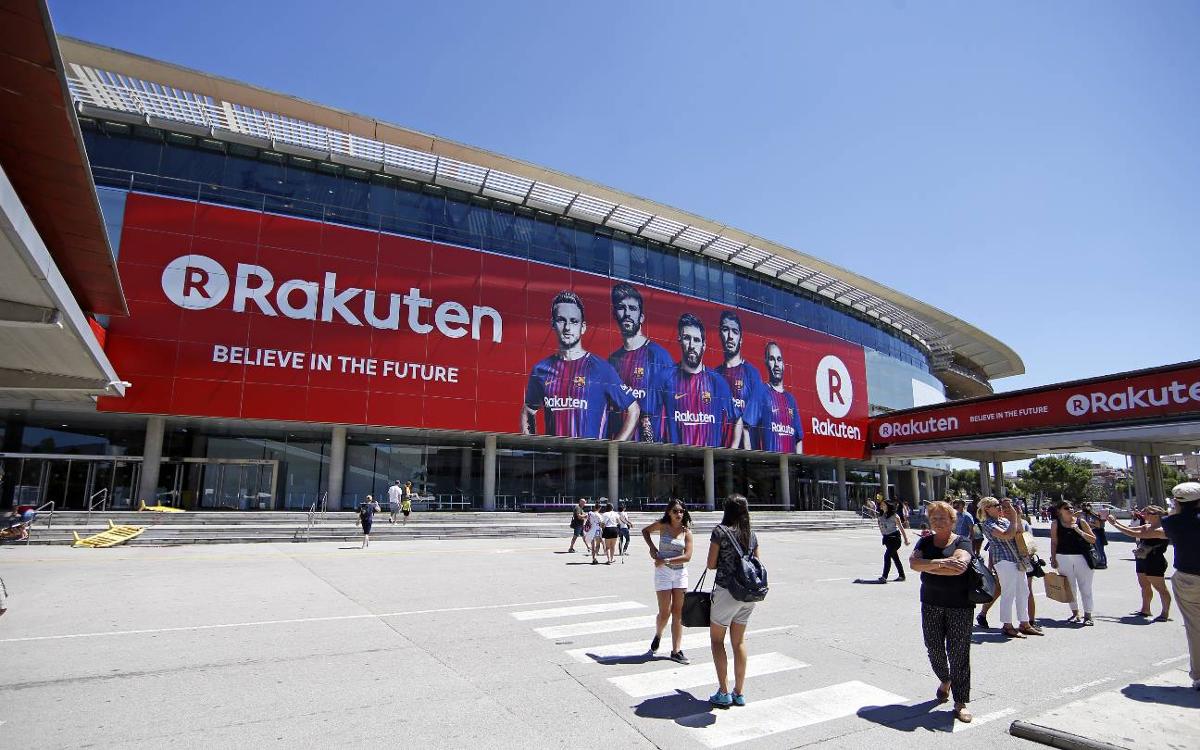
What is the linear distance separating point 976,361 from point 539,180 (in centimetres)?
5394

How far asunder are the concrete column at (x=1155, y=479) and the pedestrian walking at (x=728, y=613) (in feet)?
117

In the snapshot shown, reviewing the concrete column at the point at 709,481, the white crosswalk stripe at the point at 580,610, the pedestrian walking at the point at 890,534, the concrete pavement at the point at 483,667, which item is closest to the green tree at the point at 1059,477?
the concrete column at the point at 709,481

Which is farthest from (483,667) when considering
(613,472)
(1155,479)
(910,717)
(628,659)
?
(1155,479)

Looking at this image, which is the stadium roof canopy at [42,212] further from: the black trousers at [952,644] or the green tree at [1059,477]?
the green tree at [1059,477]

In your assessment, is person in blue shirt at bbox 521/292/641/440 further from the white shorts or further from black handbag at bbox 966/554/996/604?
black handbag at bbox 966/554/996/604

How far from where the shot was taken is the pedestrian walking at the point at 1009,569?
321 inches

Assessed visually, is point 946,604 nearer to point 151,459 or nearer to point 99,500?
point 151,459

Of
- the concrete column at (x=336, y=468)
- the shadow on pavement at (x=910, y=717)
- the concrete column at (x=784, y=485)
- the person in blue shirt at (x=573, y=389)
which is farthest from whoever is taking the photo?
the concrete column at (x=784, y=485)

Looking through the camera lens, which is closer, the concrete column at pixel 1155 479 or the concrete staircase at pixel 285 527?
the concrete staircase at pixel 285 527

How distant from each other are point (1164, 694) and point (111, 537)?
23.3 metres

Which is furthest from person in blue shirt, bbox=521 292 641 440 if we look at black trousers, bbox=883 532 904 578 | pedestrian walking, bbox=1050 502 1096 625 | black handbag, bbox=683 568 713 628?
black handbag, bbox=683 568 713 628

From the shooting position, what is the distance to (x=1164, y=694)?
5.46 metres

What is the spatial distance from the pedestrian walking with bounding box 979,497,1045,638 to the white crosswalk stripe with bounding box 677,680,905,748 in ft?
11.4

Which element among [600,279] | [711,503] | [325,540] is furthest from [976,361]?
[325,540]
